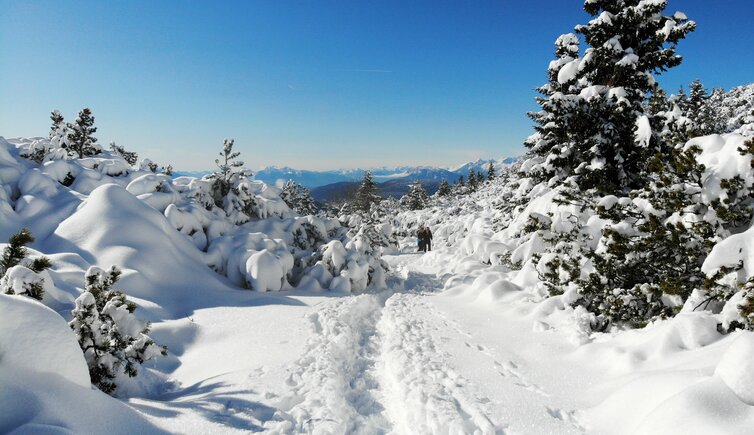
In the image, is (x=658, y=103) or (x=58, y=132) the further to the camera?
(x=58, y=132)

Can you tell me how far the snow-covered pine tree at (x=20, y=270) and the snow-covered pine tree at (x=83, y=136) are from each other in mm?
20665

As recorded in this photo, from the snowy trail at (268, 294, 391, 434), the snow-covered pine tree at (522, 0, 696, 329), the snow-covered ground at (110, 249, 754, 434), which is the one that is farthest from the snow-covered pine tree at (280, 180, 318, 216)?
the snowy trail at (268, 294, 391, 434)

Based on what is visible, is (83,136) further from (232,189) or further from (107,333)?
(107,333)

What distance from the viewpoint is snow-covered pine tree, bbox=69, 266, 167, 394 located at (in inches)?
179

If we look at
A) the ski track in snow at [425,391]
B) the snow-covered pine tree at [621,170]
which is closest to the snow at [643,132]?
the snow-covered pine tree at [621,170]

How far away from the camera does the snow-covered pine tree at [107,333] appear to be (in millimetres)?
4539

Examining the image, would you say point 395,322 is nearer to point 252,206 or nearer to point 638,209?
point 638,209

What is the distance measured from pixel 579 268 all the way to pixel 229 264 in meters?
10.4

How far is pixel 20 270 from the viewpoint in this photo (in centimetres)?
402

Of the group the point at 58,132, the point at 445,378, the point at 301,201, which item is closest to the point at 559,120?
the point at 445,378

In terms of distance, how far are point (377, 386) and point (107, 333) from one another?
384cm

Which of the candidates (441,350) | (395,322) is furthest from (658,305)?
(395,322)

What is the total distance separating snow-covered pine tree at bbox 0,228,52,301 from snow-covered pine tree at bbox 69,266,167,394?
0.51 meters

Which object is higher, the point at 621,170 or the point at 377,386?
the point at 621,170
